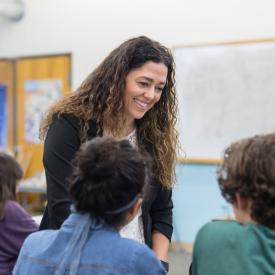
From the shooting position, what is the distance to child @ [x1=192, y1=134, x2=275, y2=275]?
1.03m

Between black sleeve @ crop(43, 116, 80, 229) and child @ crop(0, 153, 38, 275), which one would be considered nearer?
black sleeve @ crop(43, 116, 80, 229)

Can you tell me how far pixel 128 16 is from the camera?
4758 mm

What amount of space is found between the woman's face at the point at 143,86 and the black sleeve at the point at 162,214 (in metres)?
0.29

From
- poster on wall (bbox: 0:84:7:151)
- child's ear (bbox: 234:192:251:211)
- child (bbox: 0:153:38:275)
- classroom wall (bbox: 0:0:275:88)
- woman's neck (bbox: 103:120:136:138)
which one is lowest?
poster on wall (bbox: 0:84:7:151)

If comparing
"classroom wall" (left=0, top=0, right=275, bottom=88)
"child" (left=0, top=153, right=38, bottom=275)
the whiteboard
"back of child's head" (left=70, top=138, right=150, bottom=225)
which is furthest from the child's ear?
"classroom wall" (left=0, top=0, right=275, bottom=88)

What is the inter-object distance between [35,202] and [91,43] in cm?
192

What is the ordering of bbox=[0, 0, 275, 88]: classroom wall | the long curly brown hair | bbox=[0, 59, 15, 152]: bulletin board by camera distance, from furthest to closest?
bbox=[0, 59, 15, 152]: bulletin board → bbox=[0, 0, 275, 88]: classroom wall → the long curly brown hair

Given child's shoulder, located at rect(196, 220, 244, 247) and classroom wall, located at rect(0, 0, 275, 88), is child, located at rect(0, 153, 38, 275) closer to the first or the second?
child's shoulder, located at rect(196, 220, 244, 247)

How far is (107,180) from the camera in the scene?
1052 millimetres

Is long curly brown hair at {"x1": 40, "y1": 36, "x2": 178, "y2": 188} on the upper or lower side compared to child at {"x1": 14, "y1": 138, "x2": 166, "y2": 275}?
upper

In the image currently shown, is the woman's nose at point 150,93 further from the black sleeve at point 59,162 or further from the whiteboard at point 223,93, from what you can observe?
the whiteboard at point 223,93

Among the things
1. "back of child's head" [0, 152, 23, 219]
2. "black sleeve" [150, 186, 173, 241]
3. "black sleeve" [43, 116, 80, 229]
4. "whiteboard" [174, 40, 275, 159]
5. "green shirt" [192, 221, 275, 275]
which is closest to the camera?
"green shirt" [192, 221, 275, 275]

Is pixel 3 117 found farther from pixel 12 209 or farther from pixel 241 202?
pixel 241 202

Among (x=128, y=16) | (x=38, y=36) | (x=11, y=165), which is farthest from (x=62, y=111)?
(x=38, y=36)
